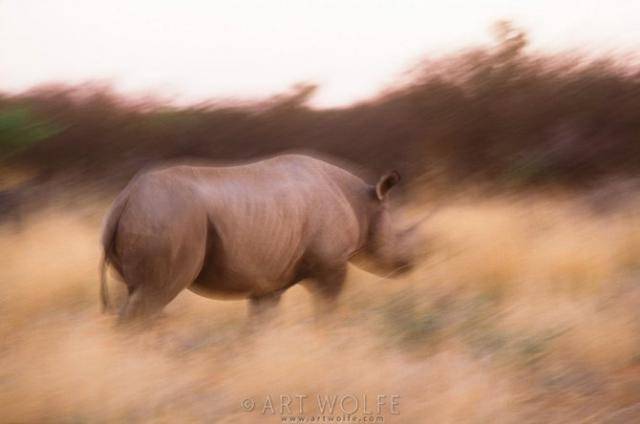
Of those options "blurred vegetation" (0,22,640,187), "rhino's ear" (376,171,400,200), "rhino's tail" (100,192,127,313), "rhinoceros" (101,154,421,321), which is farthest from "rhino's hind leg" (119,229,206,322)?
"blurred vegetation" (0,22,640,187)

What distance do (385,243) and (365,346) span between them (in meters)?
0.73

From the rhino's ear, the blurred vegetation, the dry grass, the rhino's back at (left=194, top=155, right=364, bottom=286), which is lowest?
the blurred vegetation

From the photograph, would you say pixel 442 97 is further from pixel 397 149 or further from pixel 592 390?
pixel 592 390

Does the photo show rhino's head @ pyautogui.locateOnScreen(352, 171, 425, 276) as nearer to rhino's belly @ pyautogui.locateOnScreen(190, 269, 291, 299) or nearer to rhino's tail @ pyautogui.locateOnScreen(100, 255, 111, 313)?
rhino's belly @ pyautogui.locateOnScreen(190, 269, 291, 299)

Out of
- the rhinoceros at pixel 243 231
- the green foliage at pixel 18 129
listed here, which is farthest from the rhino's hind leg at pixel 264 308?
the green foliage at pixel 18 129

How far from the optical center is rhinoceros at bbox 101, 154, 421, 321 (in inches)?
177

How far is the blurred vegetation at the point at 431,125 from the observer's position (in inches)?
370

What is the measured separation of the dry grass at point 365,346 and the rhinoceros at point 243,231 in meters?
0.22

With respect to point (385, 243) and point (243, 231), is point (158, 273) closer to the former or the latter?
point (243, 231)

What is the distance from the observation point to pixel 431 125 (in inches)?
401

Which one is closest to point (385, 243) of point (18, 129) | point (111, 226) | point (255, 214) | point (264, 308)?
point (264, 308)

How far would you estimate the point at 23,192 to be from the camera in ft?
27.0

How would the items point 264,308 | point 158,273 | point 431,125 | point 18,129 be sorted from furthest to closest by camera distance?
point 431,125 < point 18,129 < point 264,308 < point 158,273

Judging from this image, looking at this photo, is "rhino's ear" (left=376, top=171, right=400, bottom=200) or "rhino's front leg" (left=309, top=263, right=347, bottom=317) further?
"rhino's ear" (left=376, top=171, right=400, bottom=200)
